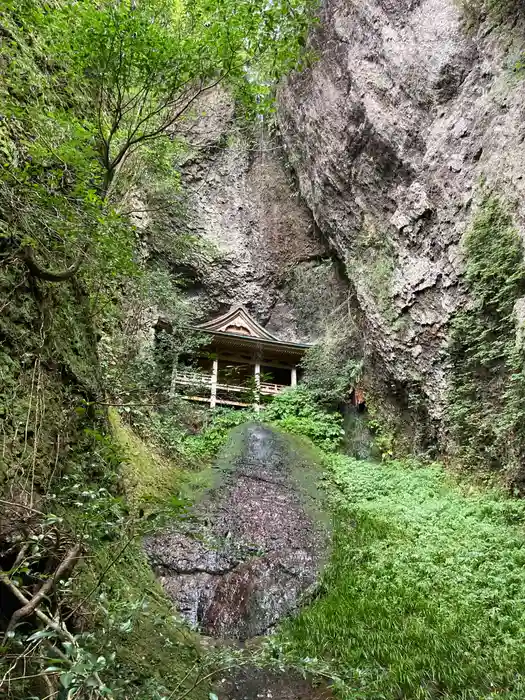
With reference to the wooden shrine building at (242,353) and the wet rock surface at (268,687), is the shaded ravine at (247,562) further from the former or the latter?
the wooden shrine building at (242,353)

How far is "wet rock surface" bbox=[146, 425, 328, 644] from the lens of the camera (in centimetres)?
607

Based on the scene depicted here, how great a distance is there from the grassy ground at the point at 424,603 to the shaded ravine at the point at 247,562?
1.30 ft

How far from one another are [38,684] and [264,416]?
12.2 m

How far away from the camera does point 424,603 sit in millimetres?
5441

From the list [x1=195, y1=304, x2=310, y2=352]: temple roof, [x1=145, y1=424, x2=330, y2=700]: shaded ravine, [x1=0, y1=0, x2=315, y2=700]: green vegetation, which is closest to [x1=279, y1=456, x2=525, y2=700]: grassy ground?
[x1=145, y1=424, x2=330, y2=700]: shaded ravine

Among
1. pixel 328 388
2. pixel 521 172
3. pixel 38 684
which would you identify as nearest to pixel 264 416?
pixel 328 388

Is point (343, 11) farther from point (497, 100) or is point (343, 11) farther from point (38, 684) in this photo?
point (38, 684)

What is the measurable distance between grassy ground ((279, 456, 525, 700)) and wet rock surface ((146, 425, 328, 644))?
0.49 m

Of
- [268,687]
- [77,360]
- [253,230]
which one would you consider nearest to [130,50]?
[77,360]

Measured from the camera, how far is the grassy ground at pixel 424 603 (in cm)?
414

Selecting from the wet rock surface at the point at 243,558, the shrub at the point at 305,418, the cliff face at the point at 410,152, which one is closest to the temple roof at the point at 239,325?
the shrub at the point at 305,418

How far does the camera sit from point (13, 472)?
354 cm

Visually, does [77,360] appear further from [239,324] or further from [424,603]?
[239,324]

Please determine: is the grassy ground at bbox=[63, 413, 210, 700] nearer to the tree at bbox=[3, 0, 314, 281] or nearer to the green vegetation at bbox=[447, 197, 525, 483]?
the tree at bbox=[3, 0, 314, 281]
